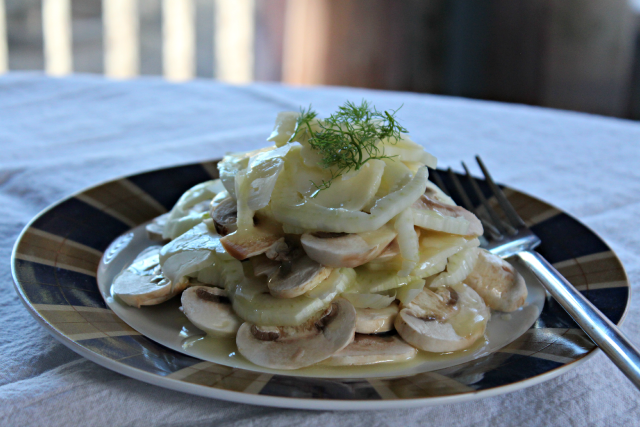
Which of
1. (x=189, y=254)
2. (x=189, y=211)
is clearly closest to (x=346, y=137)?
(x=189, y=254)

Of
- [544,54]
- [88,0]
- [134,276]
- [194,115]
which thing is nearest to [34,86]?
[194,115]

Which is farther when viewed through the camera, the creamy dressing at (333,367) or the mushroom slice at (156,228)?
the mushroom slice at (156,228)

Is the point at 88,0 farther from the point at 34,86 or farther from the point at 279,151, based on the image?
the point at 279,151

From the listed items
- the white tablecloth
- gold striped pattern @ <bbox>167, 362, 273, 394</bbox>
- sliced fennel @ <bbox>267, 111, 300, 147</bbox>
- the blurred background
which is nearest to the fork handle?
the white tablecloth

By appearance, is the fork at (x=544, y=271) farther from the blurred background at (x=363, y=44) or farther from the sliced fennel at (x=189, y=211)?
the blurred background at (x=363, y=44)

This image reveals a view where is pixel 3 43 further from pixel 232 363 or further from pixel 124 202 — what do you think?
pixel 232 363

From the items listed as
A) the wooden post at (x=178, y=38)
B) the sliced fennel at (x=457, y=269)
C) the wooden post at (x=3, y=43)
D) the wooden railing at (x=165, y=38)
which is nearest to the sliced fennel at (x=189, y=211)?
the sliced fennel at (x=457, y=269)

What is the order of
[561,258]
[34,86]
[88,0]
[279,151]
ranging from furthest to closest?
[88,0]
[34,86]
[561,258]
[279,151]
